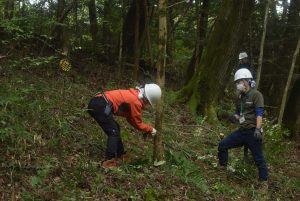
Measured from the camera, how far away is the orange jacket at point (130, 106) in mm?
7027

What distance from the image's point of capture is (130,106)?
7.05m

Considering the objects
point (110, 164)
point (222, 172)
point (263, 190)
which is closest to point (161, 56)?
point (110, 164)

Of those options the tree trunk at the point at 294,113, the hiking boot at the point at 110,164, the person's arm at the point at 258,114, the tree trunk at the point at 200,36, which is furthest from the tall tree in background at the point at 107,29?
the hiking boot at the point at 110,164

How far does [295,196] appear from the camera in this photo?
28.2 ft

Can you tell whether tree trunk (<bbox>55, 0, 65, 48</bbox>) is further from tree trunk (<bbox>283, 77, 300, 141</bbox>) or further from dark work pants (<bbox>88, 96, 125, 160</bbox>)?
tree trunk (<bbox>283, 77, 300, 141</bbox>)

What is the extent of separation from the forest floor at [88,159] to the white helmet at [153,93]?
1.02 metres

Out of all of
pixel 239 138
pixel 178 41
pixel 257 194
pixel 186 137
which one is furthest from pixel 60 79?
pixel 178 41

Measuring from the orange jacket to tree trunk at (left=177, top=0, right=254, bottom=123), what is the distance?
18.4 feet

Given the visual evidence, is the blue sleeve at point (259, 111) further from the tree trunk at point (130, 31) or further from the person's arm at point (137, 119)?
the tree trunk at point (130, 31)

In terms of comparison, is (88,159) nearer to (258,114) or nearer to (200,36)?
(258,114)

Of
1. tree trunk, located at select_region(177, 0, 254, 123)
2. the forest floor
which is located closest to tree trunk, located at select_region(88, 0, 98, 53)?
tree trunk, located at select_region(177, 0, 254, 123)

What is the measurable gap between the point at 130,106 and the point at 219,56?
6.23 m

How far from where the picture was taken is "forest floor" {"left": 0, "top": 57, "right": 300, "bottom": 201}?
6.05 metres

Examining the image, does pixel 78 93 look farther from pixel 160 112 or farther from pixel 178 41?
pixel 178 41
